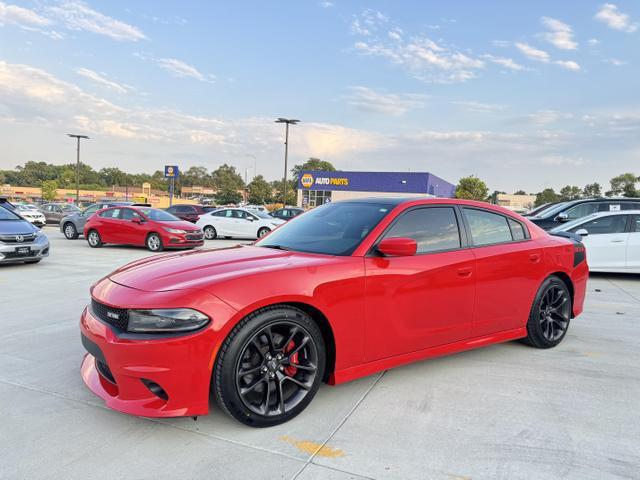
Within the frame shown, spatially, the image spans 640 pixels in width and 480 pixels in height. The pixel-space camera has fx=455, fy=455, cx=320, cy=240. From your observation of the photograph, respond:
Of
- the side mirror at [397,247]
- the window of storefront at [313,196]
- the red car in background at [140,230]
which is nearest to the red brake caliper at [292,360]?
the side mirror at [397,247]

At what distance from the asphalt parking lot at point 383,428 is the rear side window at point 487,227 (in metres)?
1.12

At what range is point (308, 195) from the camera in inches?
2276

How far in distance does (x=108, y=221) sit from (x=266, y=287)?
13.1 m

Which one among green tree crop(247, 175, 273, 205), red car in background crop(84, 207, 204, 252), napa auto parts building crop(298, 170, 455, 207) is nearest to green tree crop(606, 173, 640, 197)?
napa auto parts building crop(298, 170, 455, 207)

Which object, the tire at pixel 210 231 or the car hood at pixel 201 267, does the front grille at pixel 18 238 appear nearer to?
the car hood at pixel 201 267

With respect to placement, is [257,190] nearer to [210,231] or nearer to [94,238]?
→ [210,231]

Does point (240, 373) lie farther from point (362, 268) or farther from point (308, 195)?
point (308, 195)

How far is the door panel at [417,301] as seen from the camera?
327cm

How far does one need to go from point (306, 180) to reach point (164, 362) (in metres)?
53.9

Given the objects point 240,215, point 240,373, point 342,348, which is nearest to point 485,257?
point 342,348

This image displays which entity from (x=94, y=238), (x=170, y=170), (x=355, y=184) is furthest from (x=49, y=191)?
(x=94, y=238)

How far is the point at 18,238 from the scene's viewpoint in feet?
30.1

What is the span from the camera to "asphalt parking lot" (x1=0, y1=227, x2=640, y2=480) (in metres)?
2.47

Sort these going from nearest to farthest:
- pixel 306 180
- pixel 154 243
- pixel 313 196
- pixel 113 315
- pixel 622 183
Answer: pixel 113 315 → pixel 154 243 → pixel 306 180 → pixel 313 196 → pixel 622 183
